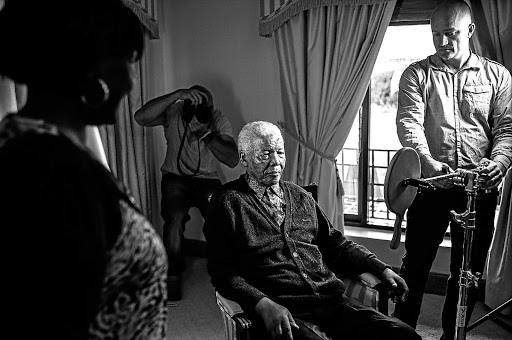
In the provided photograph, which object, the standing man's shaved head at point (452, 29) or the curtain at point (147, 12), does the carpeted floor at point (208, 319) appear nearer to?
the standing man's shaved head at point (452, 29)

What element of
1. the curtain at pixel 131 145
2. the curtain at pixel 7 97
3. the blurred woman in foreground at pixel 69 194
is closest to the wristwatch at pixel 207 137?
the curtain at pixel 131 145

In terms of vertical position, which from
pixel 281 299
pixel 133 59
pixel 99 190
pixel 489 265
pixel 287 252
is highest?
pixel 133 59

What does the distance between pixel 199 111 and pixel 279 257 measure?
176cm

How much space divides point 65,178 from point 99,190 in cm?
5

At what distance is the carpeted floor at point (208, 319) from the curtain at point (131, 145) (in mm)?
816

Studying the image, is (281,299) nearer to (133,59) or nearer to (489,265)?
(133,59)

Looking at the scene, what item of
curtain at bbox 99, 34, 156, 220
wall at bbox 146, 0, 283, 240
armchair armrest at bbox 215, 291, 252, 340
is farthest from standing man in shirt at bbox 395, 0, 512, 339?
curtain at bbox 99, 34, 156, 220

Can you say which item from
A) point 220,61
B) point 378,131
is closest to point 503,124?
point 378,131

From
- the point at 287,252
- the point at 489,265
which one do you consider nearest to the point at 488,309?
the point at 489,265

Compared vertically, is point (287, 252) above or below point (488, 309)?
above

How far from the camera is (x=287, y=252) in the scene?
7.27 ft

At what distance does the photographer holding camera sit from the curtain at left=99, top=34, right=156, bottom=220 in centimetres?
25

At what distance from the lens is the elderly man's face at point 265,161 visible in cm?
233

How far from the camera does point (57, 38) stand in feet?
2.55
